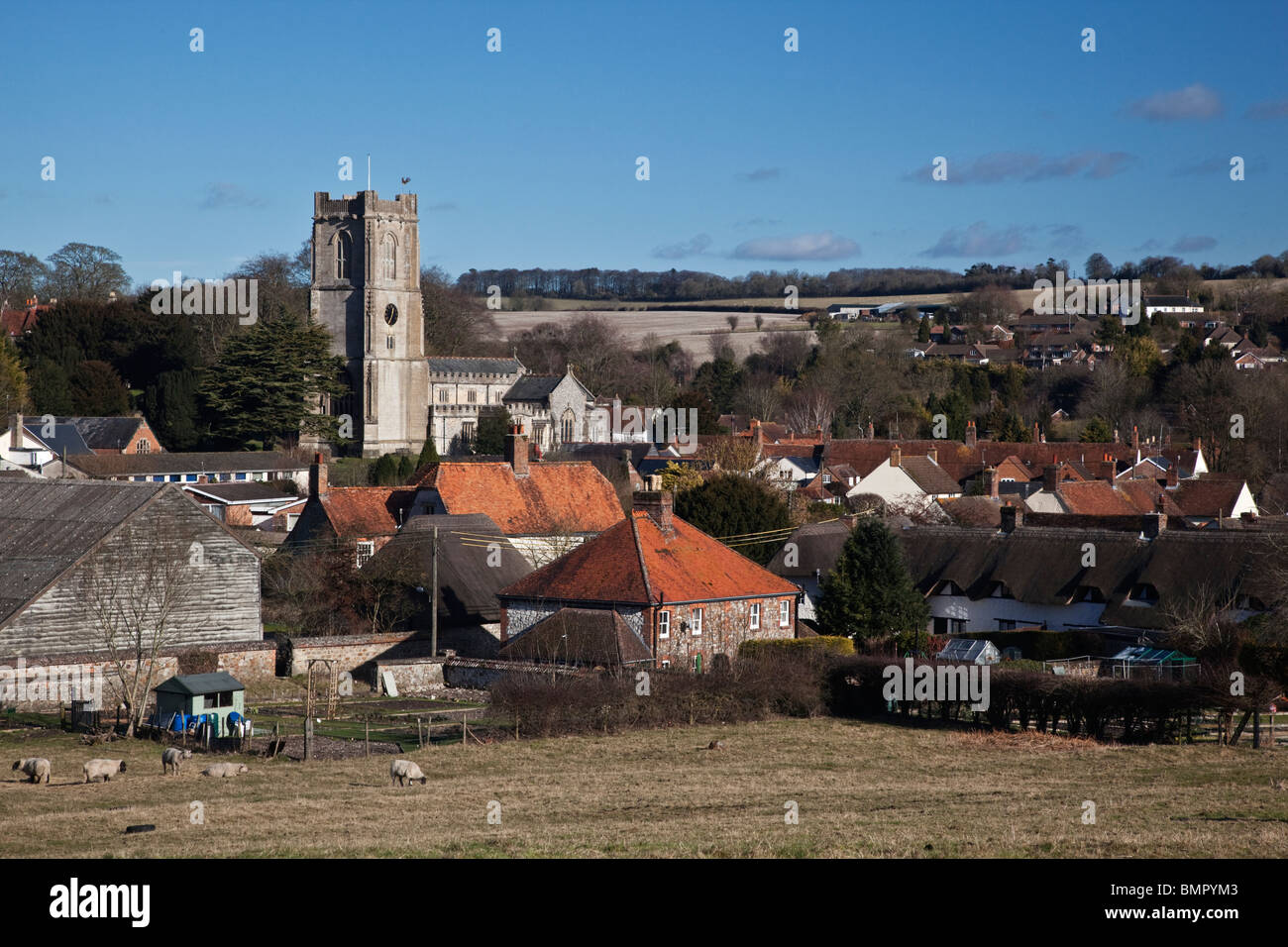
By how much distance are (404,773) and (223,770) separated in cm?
318

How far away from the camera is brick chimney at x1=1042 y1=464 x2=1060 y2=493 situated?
197ft

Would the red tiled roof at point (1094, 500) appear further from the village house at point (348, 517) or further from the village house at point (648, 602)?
the village house at point (348, 517)

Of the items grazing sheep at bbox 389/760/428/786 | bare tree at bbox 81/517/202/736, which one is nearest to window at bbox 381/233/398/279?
bare tree at bbox 81/517/202/736

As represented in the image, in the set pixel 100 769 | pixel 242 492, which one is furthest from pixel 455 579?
pixel 242 492

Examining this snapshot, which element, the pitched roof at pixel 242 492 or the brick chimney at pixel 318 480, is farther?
the pitched roof at pixel 242 492

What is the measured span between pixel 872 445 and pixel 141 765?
2261 inches

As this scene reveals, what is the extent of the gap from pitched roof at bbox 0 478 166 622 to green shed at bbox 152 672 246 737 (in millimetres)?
5908

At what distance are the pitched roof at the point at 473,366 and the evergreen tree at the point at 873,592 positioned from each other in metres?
71.9

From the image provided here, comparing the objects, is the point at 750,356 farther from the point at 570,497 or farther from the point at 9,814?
the point at 9,814

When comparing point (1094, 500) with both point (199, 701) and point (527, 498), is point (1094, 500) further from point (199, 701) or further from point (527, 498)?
point (199, 701)

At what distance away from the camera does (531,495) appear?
50.4 m

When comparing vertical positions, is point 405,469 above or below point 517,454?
below

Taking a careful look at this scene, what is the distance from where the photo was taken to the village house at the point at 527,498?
47.9 m

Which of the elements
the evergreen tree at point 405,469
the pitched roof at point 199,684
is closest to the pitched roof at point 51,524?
the pitched roof at point 199,684
